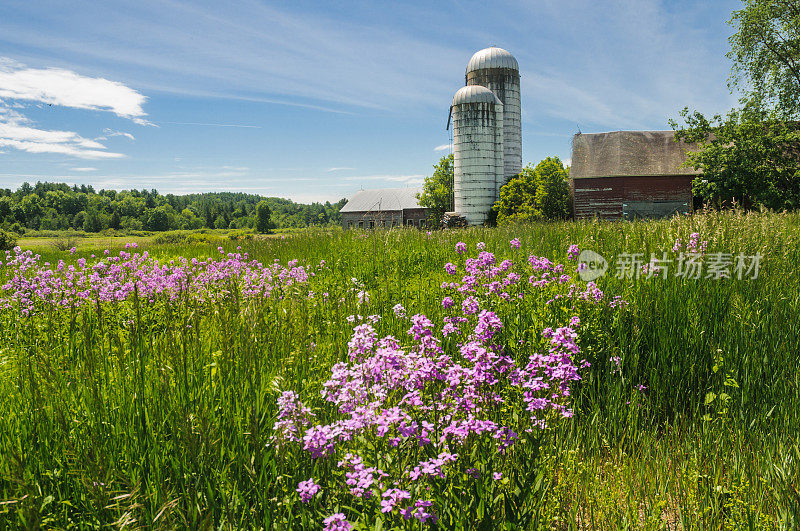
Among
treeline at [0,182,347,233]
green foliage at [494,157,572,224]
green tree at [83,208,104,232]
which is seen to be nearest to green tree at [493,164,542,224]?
green foliage at [494,157,572,224]

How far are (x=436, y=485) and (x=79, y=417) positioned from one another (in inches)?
75.8

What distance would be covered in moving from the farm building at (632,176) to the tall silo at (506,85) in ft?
19.8

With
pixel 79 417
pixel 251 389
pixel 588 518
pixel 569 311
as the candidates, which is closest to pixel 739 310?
pixel 569 311

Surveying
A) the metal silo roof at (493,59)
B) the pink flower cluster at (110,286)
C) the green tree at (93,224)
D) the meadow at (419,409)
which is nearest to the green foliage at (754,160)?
the metal silo roof at (493,59)

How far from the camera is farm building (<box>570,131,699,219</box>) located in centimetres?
Answer: 2975

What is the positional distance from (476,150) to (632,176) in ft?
35.5

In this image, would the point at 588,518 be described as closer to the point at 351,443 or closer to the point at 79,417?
the point at 351,443

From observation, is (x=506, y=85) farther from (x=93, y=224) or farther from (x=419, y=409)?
→ (x=93, y=224)

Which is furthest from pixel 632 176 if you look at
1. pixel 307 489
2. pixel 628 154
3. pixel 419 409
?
pixel 307 489

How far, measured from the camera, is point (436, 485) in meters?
1.75

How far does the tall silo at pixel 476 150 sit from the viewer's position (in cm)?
3120

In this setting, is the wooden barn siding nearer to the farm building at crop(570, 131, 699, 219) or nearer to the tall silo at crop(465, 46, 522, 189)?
the farm building at crop(570, 131, 699, 219)

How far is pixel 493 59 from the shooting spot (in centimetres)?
3634

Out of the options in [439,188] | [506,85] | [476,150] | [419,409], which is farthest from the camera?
[439,188]
